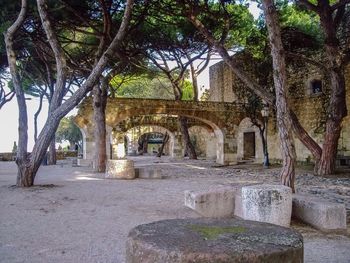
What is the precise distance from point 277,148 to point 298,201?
46.8ft

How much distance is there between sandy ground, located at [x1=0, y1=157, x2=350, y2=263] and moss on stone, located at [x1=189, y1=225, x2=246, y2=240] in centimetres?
128

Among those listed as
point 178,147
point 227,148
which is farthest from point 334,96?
point 178,147

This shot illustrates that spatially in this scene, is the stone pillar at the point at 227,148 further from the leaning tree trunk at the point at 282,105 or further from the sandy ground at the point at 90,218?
the leaning tree trunk at the point at 282,105

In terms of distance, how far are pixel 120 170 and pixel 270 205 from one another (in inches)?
274

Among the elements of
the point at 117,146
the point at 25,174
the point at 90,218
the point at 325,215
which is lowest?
the point at 90,218

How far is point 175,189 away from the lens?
8.88 metres

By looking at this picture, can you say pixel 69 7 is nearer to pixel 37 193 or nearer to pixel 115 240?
A: pixel 37 193

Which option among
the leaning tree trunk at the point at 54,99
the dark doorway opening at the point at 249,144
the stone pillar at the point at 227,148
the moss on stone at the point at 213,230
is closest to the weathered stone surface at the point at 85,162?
the stone pillar at the point at 227,148

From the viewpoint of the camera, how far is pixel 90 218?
553cm

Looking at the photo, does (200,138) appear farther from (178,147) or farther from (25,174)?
(25,174)

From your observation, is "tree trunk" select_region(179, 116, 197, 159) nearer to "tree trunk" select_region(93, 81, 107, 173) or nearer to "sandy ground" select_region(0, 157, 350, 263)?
"tree trunk" select_region(93, 81, 107, 173)

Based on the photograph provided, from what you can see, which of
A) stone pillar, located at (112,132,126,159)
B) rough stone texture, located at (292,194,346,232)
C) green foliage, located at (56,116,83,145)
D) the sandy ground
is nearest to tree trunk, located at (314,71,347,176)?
the sandy ground

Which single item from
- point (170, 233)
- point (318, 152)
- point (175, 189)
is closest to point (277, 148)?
point (318, 152)

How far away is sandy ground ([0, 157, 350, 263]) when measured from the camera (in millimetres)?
3840
